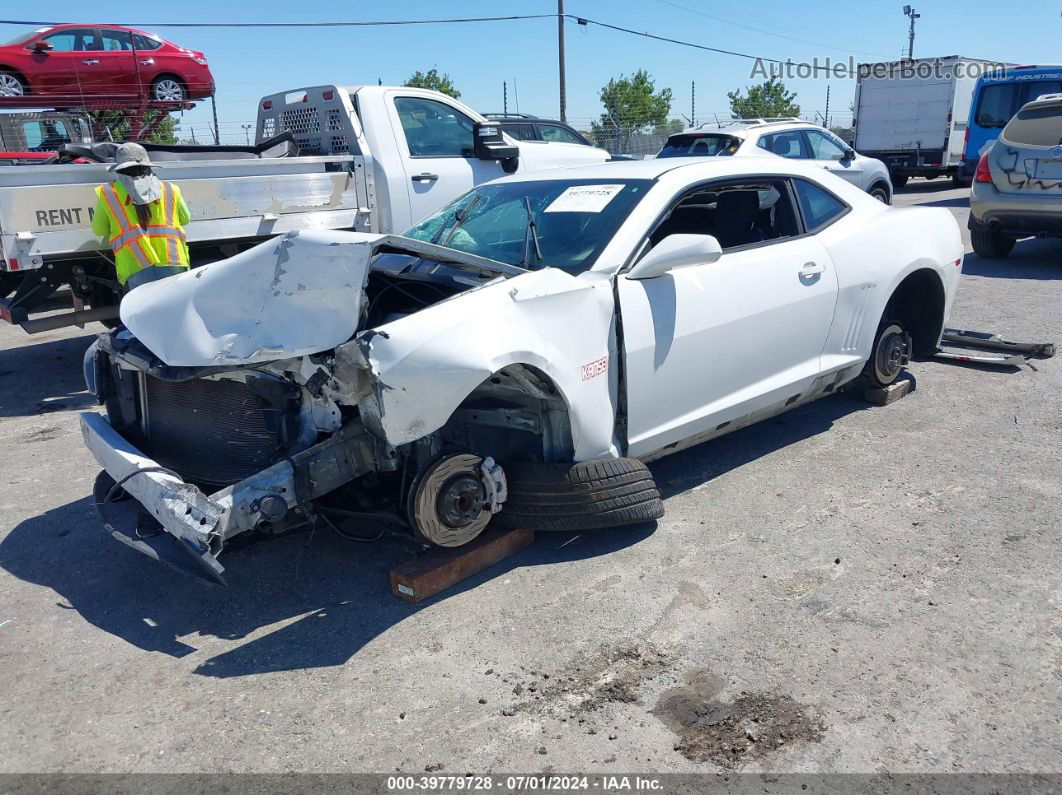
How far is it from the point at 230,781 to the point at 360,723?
430 mm

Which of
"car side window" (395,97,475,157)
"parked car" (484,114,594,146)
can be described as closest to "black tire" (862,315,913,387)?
"car side window" (395,97,475,157)

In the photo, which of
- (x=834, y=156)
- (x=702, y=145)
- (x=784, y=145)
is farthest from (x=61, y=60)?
(x=834, y=156)

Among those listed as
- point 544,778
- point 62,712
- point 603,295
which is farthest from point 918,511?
point 62,712

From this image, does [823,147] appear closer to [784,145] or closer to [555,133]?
[784,145]

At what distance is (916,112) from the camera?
22.4 metres

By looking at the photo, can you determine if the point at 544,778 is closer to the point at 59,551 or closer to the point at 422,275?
the point at 422,275

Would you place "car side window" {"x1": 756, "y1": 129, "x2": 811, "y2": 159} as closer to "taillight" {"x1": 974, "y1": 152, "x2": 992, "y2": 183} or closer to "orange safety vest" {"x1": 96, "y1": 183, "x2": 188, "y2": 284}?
"taillight" {"x1": 974, "y1": 152, "x2": 992, "y2": 183}

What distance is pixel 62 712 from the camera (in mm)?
3045

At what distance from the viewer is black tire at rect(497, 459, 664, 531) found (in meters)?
3.78

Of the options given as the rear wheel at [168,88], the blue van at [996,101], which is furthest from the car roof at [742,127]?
the rear wheel at [168,88]

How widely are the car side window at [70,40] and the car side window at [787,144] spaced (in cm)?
1048

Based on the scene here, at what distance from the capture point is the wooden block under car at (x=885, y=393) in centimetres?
577

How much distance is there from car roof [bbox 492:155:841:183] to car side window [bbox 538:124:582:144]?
→ 9478 millimetres

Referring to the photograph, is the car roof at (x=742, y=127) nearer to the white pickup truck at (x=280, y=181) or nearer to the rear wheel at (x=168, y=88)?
the white pickup truck at (x=280, y=181)
